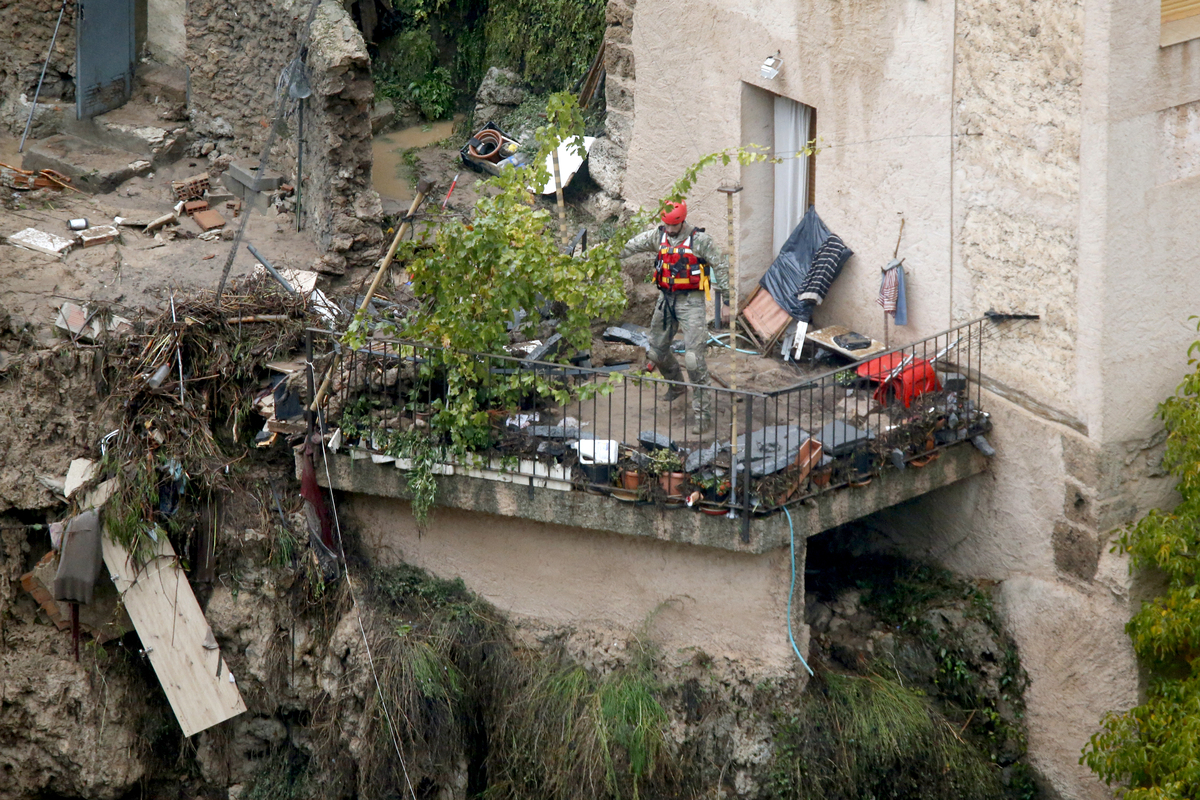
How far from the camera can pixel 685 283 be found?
1054 cm

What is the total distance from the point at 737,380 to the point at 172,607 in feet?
14.8

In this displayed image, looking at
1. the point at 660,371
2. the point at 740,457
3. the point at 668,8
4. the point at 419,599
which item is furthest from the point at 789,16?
the point at 419,599

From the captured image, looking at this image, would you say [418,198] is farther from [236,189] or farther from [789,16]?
[236,189]

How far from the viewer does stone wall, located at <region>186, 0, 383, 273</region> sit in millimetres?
12422

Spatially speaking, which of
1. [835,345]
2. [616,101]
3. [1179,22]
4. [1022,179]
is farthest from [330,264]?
[1179,22]

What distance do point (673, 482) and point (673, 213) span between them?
1.88 m

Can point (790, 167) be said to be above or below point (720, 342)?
above

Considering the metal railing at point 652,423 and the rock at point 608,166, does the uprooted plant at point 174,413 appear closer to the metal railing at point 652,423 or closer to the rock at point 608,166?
the metal railing at point 652,423

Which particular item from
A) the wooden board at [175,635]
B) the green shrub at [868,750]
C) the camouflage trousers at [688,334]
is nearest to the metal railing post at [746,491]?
the camouflage trousers at [688,334]

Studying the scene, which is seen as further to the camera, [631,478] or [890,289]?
[890,289]

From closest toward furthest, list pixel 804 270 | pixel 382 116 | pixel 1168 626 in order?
pixel 1168 626 → pixel 804 270 → pixel 382 116

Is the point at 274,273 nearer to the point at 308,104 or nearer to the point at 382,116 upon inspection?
the point at 308,104

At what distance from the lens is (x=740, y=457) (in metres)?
9.88

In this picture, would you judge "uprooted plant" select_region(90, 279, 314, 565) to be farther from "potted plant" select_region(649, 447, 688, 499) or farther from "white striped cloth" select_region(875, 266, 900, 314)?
"white striped cloth" select_region(875, 266, 900, 314)
